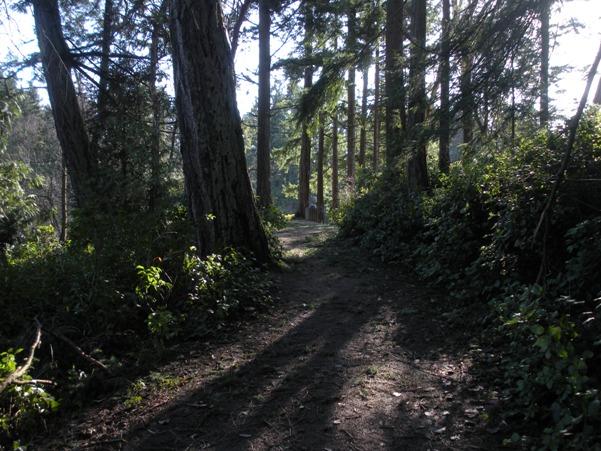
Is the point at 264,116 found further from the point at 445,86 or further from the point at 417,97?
the point at 445,86

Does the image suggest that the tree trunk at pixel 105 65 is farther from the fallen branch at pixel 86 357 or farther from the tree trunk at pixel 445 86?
the fallen branch at pixel 86 357

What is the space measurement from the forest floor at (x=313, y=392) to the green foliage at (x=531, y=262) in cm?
38

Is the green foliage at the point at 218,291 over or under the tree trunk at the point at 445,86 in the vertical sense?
under

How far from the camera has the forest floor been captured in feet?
9.37

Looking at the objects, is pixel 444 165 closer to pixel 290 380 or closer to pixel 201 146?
pixel 201 146

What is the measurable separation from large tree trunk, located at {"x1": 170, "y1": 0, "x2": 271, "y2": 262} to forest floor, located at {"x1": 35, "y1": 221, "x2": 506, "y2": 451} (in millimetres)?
1863

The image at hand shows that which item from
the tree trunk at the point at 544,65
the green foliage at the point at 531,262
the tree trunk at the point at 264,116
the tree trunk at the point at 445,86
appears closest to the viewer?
the green foliage at the point at 531,262

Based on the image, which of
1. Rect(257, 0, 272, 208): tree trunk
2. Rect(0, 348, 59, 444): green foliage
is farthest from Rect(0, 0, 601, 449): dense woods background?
Rect(257, 0, 272, 208): tree trunk

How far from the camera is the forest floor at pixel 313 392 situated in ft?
9.37

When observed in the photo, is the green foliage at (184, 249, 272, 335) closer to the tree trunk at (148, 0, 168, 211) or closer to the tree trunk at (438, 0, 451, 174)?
the tree trunk at (438, 0, 451, 174)

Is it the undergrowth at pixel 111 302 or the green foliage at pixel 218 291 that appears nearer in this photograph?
the undergrowth at pixel 111 302

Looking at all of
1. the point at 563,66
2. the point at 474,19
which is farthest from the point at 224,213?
the point at 563,66

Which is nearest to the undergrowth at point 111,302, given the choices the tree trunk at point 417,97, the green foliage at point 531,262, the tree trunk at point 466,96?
the green foliage at point 531,262

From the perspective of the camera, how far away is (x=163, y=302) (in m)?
4.82
